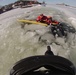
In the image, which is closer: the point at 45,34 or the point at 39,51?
the point at 39,51

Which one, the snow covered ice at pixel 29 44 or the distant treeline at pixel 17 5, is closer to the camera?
the snow covered ice at pixel 29 44

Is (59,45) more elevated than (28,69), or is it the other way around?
(59,45)

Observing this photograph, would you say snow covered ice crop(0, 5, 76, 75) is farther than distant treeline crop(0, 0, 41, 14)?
No

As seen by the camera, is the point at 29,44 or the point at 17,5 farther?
the point at 17,5

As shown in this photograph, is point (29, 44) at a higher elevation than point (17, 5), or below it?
below

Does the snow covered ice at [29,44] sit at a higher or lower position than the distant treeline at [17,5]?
lower

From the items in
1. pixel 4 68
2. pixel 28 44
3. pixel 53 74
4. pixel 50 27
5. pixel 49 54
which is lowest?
pixel 53 74

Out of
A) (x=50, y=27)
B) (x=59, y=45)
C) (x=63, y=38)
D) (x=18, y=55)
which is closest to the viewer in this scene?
(x=18, y=55)

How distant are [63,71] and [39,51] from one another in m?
6.17

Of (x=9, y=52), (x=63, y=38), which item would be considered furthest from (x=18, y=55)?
(x=63, y=38)

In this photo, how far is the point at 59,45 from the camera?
10781mm

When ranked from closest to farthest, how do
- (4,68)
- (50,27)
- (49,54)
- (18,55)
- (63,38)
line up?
(49,54)
(4,68)
(18,55)
(63,38)
(50,27)

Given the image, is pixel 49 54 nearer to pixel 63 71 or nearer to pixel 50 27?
pixel 63 71

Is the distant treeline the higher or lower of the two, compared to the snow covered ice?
higher
